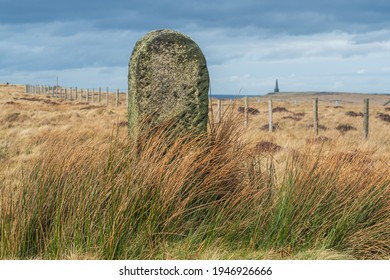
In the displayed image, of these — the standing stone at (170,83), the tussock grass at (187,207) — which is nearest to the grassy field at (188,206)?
the tussock grass at (187,207)

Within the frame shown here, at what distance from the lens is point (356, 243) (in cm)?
461

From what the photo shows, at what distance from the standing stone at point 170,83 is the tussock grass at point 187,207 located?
343 mm

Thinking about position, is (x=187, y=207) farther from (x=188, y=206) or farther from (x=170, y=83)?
(x=170, y=83)

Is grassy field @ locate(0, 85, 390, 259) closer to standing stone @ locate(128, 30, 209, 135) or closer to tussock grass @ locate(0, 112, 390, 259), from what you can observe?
tussock grass @ locate(0, 112, 390, 259)

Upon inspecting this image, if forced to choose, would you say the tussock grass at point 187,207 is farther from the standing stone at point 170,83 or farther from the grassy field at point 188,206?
the standing stone at point 170,83

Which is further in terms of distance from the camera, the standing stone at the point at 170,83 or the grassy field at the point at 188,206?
the standing stone at the point at 170,83

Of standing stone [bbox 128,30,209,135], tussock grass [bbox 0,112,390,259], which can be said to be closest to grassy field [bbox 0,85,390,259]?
tussock grass [bbox 0,112,390,259]

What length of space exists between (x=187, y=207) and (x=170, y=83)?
1.42m

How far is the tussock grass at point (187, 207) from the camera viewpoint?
13.6ft

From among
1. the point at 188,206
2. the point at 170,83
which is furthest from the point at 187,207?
the point at 170,83

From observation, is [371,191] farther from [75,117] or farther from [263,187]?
[75,117]

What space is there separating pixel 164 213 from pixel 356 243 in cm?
169

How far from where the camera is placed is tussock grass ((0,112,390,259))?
4156 mm
